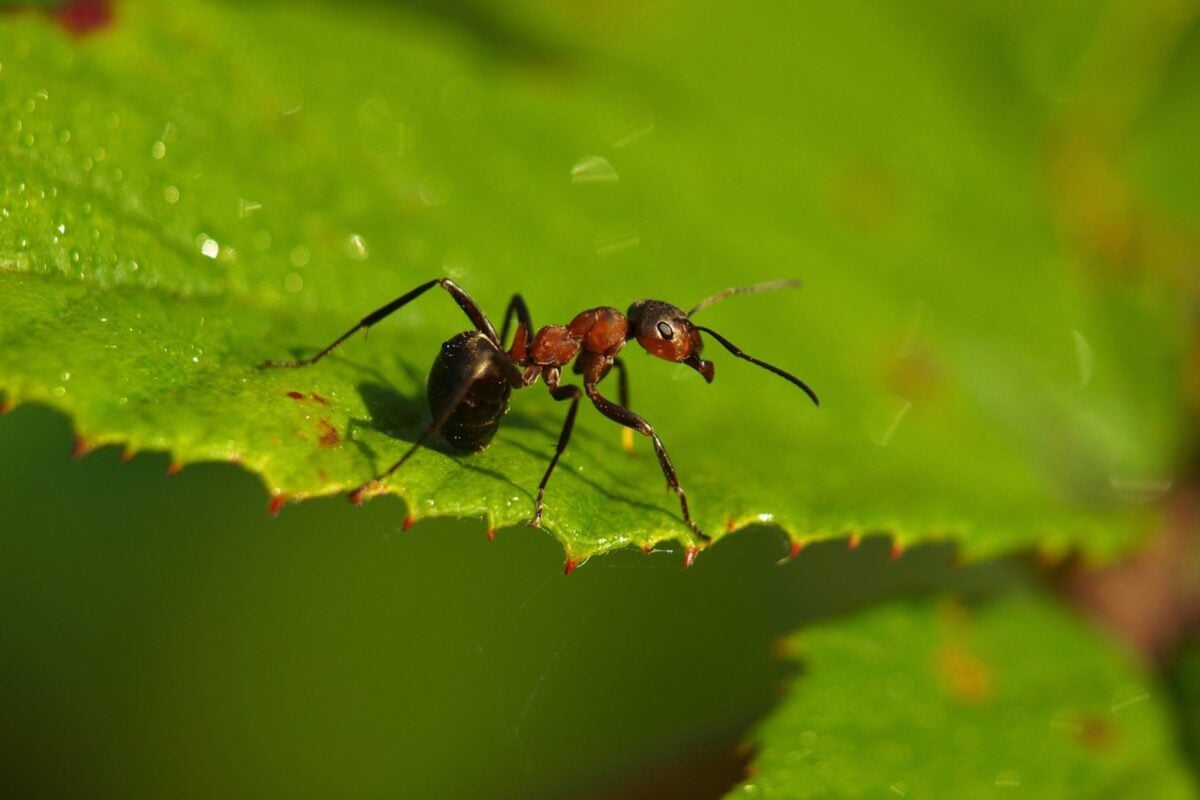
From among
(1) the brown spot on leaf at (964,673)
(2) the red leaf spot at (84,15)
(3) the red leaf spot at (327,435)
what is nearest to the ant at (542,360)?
(3) the red leaf spot at (327,435)

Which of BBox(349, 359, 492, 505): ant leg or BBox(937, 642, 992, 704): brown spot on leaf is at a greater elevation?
BBox(349, 359, 492, 505): ant leg

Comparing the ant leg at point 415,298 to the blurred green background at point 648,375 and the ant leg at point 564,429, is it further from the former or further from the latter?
the ant leg at point 564,429

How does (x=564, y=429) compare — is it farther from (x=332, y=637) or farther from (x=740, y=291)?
(x=332, y=637)

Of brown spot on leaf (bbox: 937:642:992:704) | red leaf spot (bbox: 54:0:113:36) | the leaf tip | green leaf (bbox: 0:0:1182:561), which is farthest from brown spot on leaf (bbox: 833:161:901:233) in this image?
the leaf tip

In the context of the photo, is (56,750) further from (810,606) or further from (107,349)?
(810,606)

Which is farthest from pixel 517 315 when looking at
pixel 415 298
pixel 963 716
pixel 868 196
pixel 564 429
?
pixel 963 716

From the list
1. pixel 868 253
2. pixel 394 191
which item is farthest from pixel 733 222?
pixel 394 191

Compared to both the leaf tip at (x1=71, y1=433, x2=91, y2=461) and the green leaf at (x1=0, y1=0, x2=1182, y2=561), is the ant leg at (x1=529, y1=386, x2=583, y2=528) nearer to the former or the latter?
the green leaf at (x1=0, y1=0, x2=1182, y2=561)
